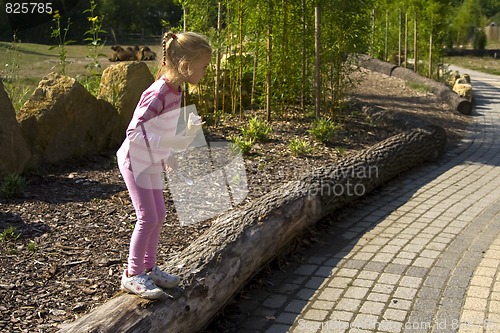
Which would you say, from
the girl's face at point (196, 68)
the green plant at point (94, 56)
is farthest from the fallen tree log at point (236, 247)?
the green plant at point (94, 56)

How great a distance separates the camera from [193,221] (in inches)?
211

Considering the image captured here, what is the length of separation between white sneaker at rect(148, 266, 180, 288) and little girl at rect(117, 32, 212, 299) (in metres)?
0.05

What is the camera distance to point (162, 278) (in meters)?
→ 3.65

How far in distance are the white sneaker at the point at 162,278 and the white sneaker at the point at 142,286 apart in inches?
3.5

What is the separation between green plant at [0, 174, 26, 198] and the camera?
5527 millimetres

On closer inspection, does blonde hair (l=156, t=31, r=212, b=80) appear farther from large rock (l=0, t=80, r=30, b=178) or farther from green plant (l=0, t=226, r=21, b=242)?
large rock (l=0, t=80, r=30, b=178)

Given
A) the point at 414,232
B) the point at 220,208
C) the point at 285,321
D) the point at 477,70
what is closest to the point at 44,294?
the point at 285,321

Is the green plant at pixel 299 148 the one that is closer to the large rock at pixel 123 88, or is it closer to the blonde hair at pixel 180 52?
the large rock at pixel 123 88

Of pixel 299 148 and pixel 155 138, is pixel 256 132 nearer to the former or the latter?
pixel 299 148

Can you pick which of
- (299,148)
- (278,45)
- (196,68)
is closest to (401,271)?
(196,68)

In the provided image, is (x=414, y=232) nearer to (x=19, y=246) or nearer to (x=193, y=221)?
(x=193, y=221)

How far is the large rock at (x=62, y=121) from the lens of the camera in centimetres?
674

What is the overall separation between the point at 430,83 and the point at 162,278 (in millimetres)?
12631

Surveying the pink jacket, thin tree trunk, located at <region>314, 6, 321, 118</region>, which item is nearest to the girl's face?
the pink jacket
